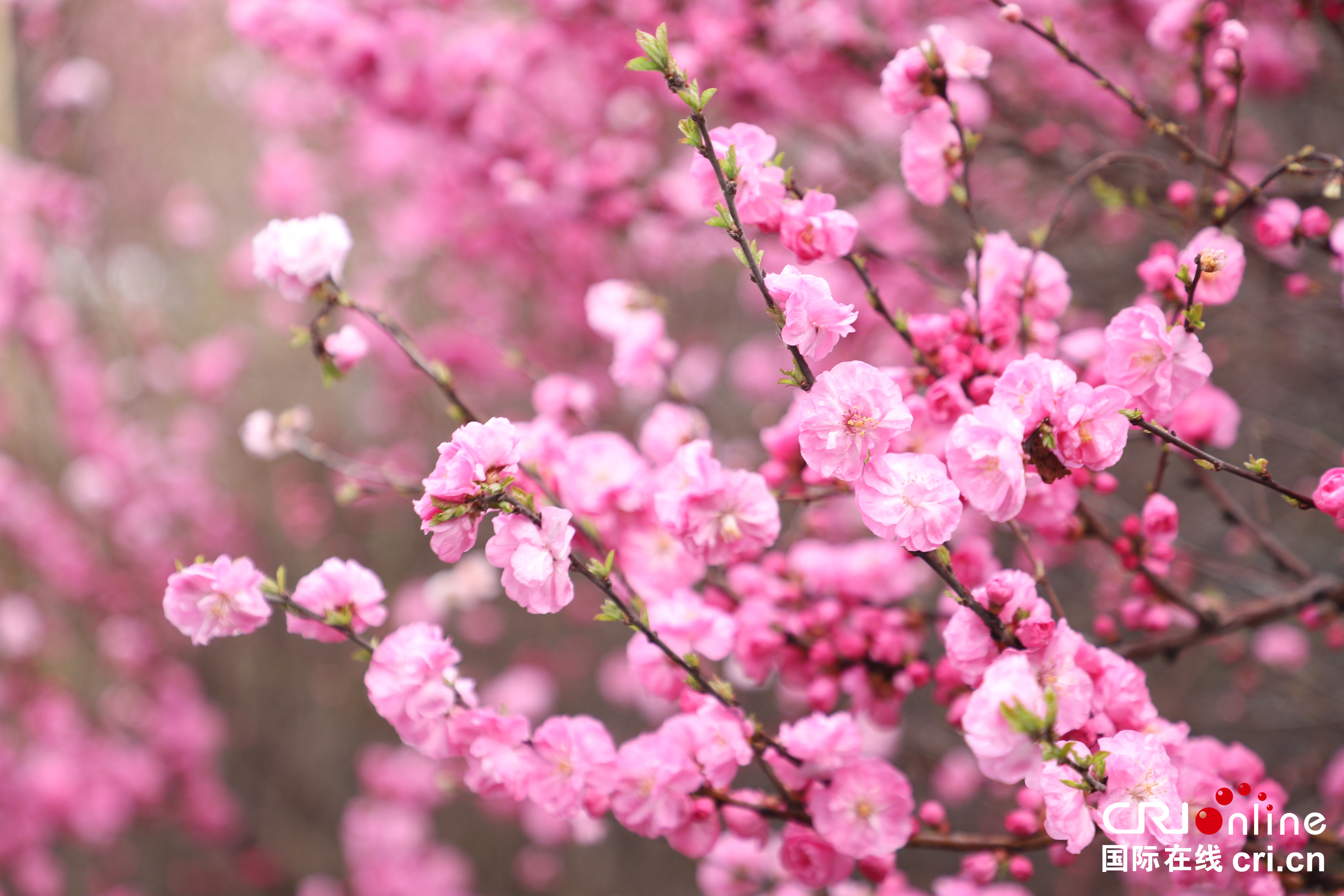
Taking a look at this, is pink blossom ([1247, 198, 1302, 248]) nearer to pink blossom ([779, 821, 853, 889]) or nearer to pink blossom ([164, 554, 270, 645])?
pink blossom ([779, 821, 853, 889])

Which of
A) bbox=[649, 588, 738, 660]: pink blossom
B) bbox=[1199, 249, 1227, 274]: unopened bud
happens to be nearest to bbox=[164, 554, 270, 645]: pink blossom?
bbox=[649, 588, 738, 660]: pink blossom

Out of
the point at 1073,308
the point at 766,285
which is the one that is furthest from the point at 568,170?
the point at 766,285

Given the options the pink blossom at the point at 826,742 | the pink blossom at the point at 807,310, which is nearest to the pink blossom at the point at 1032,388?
the pink blossom at the point at 807,310

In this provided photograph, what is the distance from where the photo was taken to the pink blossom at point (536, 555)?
0.80 meters

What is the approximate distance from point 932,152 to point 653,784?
2.81 ft

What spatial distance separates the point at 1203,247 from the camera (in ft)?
3.03

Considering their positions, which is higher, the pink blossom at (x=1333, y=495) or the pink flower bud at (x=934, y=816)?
the pink blossom at (x=1333, y=495)

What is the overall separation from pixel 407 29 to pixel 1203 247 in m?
1.77

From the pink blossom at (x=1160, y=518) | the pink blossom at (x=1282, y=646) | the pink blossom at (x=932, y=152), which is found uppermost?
the pink blossom at (x=932, y=152)

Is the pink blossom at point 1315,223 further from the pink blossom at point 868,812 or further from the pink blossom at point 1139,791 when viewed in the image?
the pink blossom at point 868,812

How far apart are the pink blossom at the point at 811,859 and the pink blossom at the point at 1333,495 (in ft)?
2.08

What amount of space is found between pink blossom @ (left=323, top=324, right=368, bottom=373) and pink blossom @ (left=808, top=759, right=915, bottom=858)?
811 millimetres

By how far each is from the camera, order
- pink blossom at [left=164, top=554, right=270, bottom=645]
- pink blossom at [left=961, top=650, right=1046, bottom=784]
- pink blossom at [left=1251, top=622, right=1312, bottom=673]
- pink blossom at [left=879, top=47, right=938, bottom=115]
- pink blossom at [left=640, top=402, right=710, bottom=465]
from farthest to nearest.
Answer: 1. pink blossom at [left=1251, top=622, right=1312, bottom=673]
2. pink blossom at [left=640, top=402, right=710, bottom=465]
3. pink blossom at [left=879, top=47, right=938, bottom=115]
4. pink blossom at [left=164, top=554, right=270, bottom=645]
5. pink blossom at [left=961, top=650, right=1046, bottom=784]

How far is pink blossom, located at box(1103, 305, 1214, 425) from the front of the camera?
80 cm
